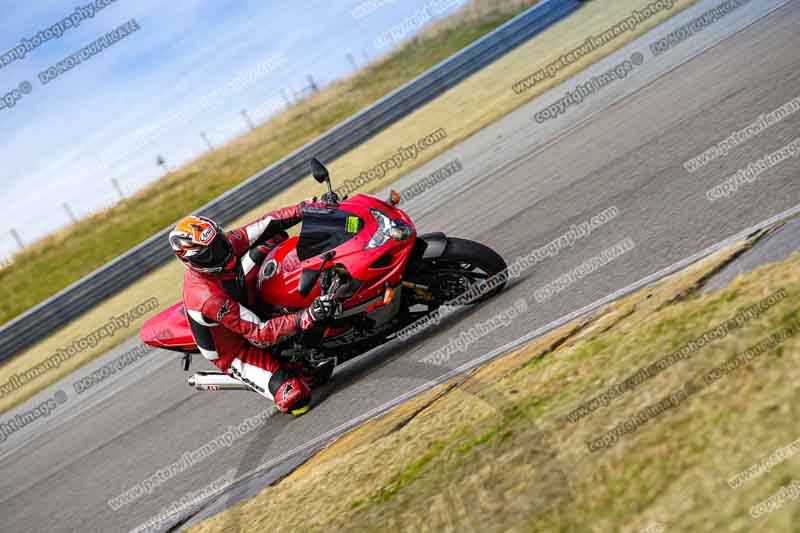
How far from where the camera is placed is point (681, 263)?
16.9ft

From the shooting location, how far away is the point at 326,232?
5.66 meters

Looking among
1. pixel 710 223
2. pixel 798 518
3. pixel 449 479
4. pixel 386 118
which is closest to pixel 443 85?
pixel 386 118

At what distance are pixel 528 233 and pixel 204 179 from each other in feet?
58.3

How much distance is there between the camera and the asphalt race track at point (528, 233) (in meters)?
5.64

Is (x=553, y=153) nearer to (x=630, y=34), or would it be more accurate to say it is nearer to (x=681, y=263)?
(x=681, y=263)

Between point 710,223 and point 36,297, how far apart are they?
19.4 meters

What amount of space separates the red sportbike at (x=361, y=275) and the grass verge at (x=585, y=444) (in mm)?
977
